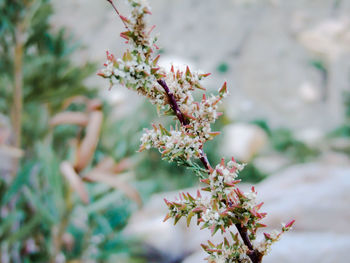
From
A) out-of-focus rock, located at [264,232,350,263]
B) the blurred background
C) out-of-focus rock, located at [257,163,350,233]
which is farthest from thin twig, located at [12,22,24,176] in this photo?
out-of-focus rock, located at [257,163,350,233]

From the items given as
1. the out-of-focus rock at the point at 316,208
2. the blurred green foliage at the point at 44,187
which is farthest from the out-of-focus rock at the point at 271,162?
the blurred green foliage at the point at 44,187

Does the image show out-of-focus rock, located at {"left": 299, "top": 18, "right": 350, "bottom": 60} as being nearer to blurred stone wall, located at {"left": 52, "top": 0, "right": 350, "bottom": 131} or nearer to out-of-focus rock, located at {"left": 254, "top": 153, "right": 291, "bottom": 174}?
blurred stone wall, located at {"left": 52, "top": 0, "right": 350, "bottom": 131}

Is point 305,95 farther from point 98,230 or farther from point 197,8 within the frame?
point 98,230

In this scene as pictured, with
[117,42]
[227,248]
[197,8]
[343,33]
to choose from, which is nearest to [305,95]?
[343,33]

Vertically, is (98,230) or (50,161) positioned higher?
(50,161)

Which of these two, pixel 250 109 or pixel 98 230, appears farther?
pixel 250 109

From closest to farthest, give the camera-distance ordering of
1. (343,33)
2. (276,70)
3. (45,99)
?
(45,99) < (343,33) < (276,70)

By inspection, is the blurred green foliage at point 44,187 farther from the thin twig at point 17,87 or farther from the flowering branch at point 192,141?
the flowering branch at point 192,141
